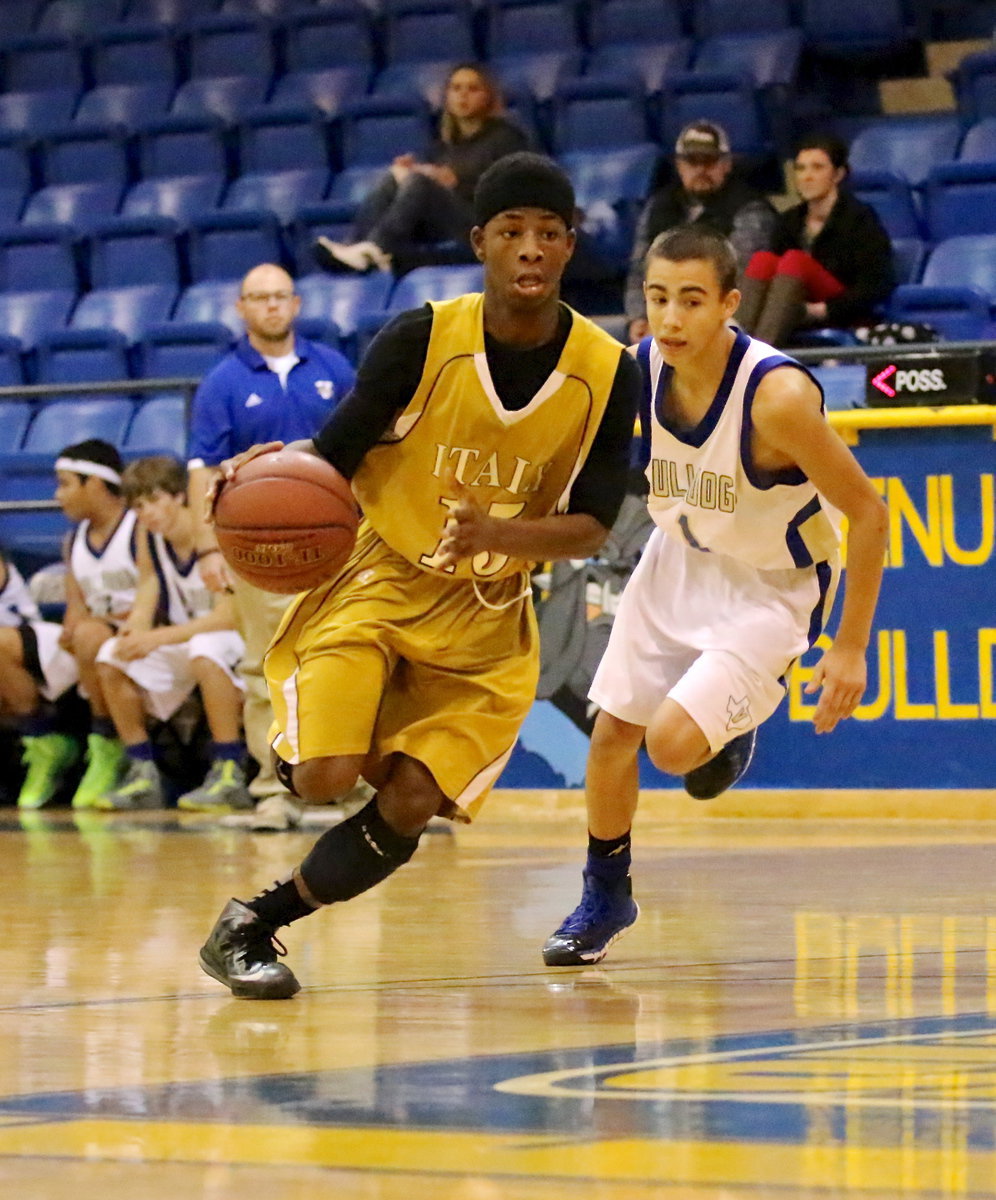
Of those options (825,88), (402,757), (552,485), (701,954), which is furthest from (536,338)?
(825,88)

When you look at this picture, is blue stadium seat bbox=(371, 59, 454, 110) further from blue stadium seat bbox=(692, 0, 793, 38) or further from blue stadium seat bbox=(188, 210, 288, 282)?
blue stadium seat bbox=(692, 0, 793, 38)

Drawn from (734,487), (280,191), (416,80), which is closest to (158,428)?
(280,191)

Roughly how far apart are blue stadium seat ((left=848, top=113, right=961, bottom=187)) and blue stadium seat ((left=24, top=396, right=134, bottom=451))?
12.2ft

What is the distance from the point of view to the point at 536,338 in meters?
4.44

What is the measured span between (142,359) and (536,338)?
7.38 m

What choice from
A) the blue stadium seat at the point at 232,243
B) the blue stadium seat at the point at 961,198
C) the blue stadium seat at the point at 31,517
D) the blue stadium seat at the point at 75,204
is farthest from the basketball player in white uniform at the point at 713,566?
the blue stadium seat at the point at 75,204

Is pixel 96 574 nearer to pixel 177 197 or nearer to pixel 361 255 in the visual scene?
pixel 361 255

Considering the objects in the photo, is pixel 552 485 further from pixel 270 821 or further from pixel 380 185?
pixel 380 185

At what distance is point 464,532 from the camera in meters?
4.07

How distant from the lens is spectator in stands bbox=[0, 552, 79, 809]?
Result: 9812 millimetres

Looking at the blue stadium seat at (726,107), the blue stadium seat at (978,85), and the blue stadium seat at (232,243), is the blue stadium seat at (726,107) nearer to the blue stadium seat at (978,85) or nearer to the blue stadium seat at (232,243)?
the blue stadium seat at (978,85)

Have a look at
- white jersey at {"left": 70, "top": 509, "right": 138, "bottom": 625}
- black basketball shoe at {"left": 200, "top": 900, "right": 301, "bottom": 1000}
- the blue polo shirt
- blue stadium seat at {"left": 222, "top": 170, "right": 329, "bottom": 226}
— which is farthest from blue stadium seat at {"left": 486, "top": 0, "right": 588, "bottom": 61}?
black basketball shoe at {"left": 200, "top": 900, "right": 301, "bottom": 1000}

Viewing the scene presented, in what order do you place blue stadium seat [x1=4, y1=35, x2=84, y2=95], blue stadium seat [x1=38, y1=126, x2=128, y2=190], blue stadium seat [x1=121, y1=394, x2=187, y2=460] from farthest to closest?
blue stadium seat [x1=4, y1=35, x2=84, y2=95] < blue stadium seat [x1=38, y1=126, x2=128, y2=190] < blue stadium seat [x1=121, y1=394, x2=187, y2=460]

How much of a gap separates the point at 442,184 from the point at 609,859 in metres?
6.63
